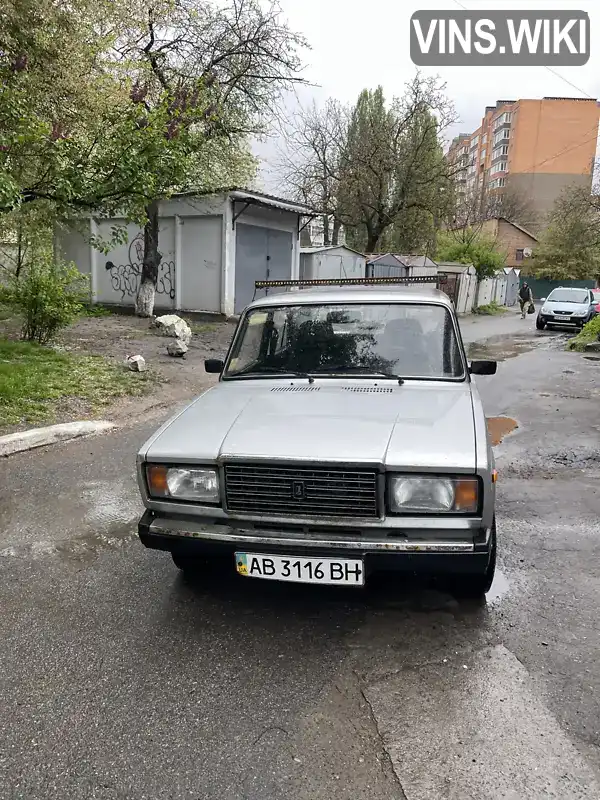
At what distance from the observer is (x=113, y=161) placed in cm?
797

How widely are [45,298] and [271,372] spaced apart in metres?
7.17

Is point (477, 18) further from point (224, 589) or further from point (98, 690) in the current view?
point (98, 690)

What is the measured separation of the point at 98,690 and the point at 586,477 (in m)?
4.86

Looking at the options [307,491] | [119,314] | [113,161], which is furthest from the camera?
[119,314]

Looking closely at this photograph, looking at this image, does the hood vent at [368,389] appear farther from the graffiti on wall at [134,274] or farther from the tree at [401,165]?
the tree at [401,165]

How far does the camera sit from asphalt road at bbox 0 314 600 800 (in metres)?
2.19

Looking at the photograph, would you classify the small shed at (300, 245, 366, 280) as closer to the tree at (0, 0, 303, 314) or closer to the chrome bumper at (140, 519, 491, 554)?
the tree at (0, 0, 303, 314)

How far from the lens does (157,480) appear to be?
3.12 meters

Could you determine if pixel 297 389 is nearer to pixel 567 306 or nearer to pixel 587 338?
pixel 587 338

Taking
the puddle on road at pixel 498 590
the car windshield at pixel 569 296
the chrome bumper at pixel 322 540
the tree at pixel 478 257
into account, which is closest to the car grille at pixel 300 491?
the chrome bumper at pixel 322 540

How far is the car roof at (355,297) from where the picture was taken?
4282 mm

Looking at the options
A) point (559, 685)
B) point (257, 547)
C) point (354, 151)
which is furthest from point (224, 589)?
point (354, 151)

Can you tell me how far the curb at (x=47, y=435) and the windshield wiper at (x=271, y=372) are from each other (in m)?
3.15

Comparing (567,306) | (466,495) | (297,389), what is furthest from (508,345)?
(466,495)
